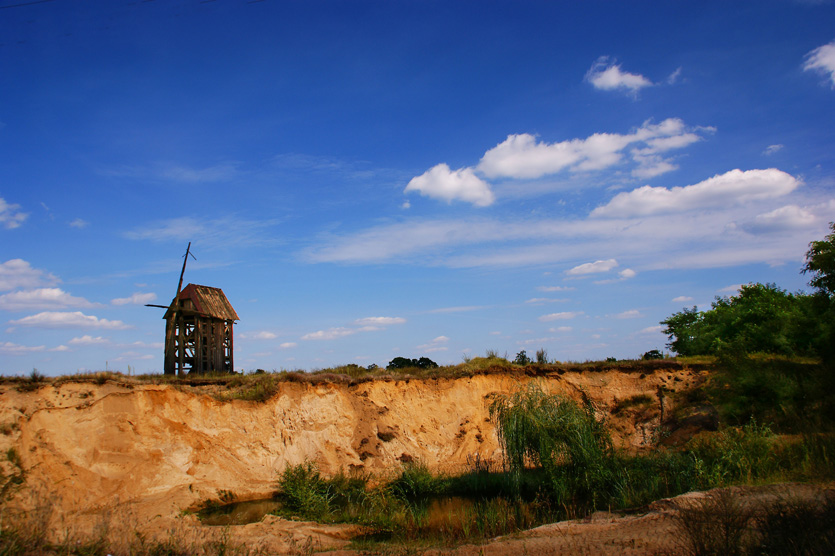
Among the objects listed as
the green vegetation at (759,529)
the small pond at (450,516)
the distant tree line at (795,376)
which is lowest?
the small pond at (450,516)

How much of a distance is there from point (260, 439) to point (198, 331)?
10100 millimetres

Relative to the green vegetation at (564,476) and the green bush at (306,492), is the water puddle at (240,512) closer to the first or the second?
the green bush at (306,492)

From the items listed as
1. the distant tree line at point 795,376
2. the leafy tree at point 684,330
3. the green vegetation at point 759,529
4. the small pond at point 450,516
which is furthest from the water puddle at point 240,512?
the leafy tree at point 684,330

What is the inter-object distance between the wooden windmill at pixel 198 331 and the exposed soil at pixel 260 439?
7006mm

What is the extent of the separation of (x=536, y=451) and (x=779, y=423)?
9286 mm

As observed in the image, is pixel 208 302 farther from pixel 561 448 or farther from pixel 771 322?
pixel 771 322

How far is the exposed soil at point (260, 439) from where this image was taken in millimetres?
11938

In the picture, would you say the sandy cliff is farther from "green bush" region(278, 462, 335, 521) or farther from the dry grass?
"green bush" region(278, 462, 335, 521)

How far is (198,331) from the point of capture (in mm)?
24828

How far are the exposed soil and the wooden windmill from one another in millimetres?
7006

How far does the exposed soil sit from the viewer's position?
1194 cm

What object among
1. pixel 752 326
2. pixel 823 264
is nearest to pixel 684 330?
pixel 752 326

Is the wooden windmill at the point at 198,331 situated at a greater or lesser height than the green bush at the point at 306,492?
greater

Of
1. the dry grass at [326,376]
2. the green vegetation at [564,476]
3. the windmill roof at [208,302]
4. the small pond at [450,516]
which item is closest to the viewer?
the small pond at [450,516]
